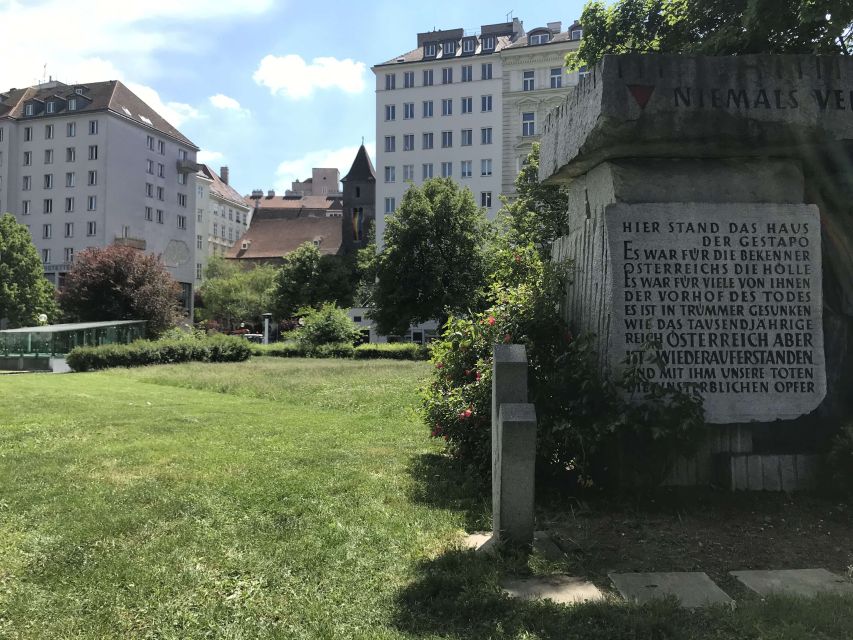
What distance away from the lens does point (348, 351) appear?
35000mm

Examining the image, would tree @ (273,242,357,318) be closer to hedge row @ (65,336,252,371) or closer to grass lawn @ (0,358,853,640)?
hedge row @ (65,336,252,371)

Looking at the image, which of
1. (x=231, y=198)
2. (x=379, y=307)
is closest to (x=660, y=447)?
(x=379, y=307)

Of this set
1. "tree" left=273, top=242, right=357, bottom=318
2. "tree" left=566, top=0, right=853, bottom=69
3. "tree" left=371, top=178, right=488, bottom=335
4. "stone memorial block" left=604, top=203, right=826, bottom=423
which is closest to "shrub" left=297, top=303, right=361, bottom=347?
"tree" left=371, top=178, right=488, bottom=335

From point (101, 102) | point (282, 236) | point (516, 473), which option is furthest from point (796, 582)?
point (282, 236)

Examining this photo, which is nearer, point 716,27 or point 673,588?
point 673,588

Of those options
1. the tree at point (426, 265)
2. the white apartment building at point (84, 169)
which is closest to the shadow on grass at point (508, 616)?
the tree at point (426, 265)

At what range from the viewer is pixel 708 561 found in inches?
163

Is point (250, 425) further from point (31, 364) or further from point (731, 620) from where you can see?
point (31, 364)

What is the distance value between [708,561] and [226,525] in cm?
320

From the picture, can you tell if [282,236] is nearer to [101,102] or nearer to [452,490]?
[101,102]

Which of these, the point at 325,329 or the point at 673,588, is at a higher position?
the point at 325,329

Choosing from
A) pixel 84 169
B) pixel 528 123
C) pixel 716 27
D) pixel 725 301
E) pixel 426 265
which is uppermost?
pixel 528 123

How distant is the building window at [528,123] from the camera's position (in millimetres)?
59656

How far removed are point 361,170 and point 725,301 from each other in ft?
262
